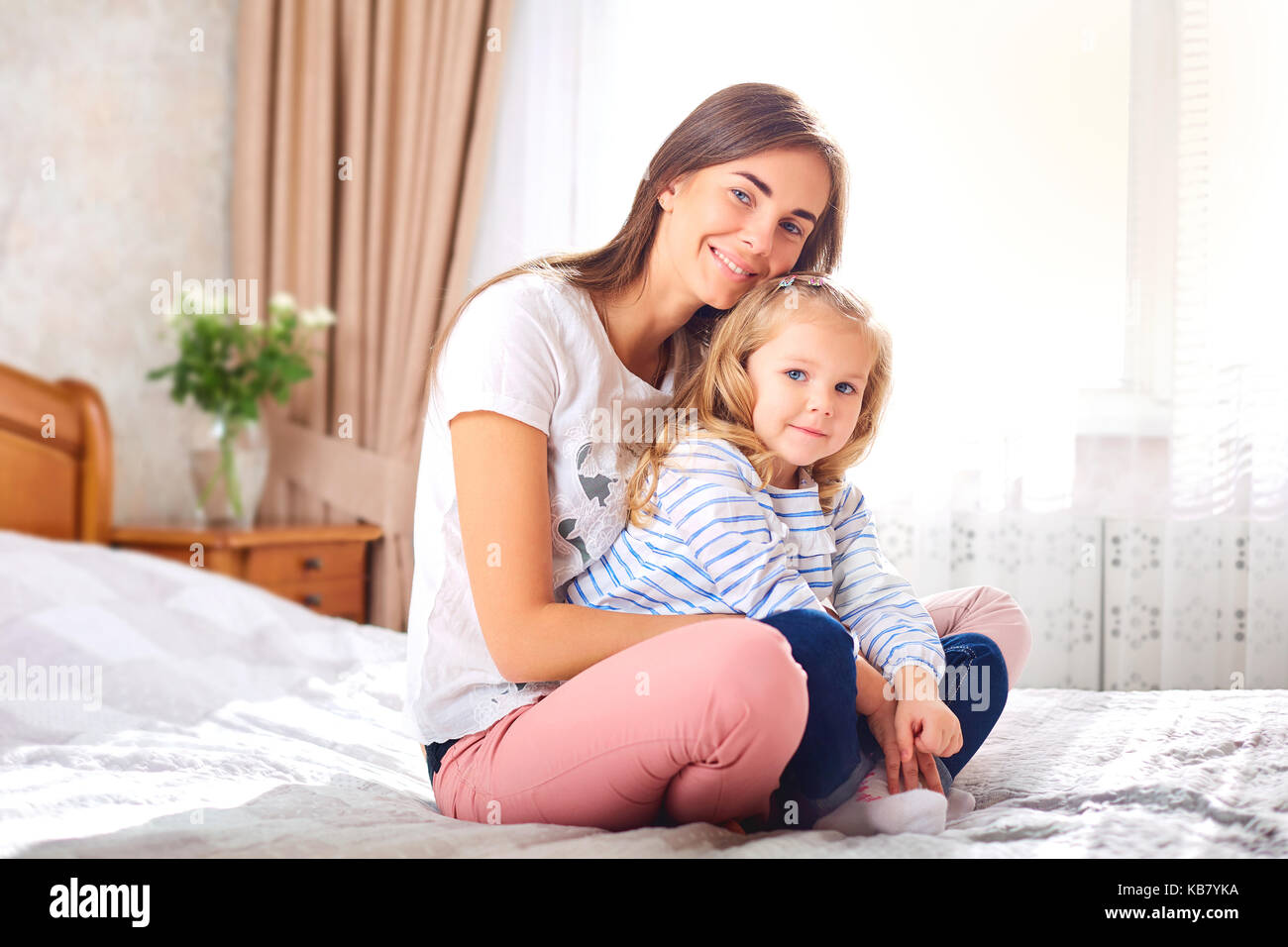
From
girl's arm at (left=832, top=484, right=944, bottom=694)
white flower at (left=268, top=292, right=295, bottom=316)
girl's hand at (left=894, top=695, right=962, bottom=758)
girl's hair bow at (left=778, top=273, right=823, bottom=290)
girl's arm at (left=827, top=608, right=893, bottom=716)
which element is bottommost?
girl's hand at (left=894, top=695, right=962, bottom=758)

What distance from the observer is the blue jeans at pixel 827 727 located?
100 cm

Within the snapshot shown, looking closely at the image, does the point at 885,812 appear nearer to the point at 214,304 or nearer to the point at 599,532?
the point at 599,532

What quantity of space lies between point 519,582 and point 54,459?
1944 mm

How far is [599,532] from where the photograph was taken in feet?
3.95

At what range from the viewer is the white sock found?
1002 millimetres

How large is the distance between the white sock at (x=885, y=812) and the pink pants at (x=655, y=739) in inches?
3.2

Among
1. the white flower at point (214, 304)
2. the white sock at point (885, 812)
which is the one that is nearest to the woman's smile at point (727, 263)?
the white sock at point (885, 812)

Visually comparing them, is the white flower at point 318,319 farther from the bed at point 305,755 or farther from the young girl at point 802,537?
the young girl at point 802,537

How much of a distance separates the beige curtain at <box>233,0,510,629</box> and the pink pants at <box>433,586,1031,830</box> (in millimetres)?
2089

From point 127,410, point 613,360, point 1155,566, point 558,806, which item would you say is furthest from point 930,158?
point 127,410

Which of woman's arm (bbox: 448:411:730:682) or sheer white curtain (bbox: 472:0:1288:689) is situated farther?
sheer white curtain (bbox: 472:0:1288:689)

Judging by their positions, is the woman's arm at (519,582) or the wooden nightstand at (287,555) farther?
the wooden nightstand at (287,555)

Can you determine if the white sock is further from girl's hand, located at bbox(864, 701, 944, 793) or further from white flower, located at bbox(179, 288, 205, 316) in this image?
white flower, located at bbox(179, 288, 205, 316)

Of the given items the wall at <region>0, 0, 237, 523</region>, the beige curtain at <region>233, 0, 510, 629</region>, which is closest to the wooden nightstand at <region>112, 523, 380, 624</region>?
the beige curtain at <region>233, 0, 510, 629</region>
